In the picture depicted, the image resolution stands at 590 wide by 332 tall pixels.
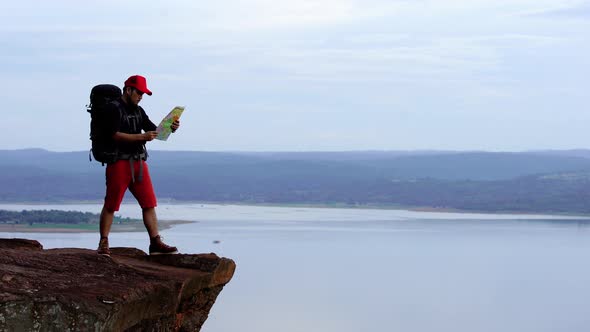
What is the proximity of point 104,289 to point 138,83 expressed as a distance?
2585 mm

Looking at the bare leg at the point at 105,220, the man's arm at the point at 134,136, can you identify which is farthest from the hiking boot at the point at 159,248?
the man's arm at the point at 134,136

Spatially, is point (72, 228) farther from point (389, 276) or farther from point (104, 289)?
point (104, 289)

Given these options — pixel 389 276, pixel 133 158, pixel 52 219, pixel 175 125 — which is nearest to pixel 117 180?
pixel 133 158

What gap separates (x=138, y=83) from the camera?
1026 cm

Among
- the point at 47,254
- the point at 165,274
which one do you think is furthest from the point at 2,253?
the point at 165,274

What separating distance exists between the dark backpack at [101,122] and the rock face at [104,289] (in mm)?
878

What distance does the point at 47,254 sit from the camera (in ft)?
32.0

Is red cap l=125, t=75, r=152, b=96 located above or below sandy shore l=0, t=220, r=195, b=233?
below

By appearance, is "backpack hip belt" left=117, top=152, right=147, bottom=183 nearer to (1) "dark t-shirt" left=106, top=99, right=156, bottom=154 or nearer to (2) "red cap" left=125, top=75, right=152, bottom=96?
(1) "dark t-shirt" left=106, top=99, right=156, bottom=154

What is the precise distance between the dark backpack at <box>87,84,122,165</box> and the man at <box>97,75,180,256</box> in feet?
0.14

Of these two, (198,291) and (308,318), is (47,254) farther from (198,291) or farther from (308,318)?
(308,318)

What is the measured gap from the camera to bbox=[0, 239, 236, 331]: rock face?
757cm

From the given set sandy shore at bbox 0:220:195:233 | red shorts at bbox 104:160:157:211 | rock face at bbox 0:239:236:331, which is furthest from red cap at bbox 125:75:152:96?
sandy shore at bbox 0:220:195:233

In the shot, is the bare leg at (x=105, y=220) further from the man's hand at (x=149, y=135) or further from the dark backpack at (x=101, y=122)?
the man's hand at (x=149, y=135)
